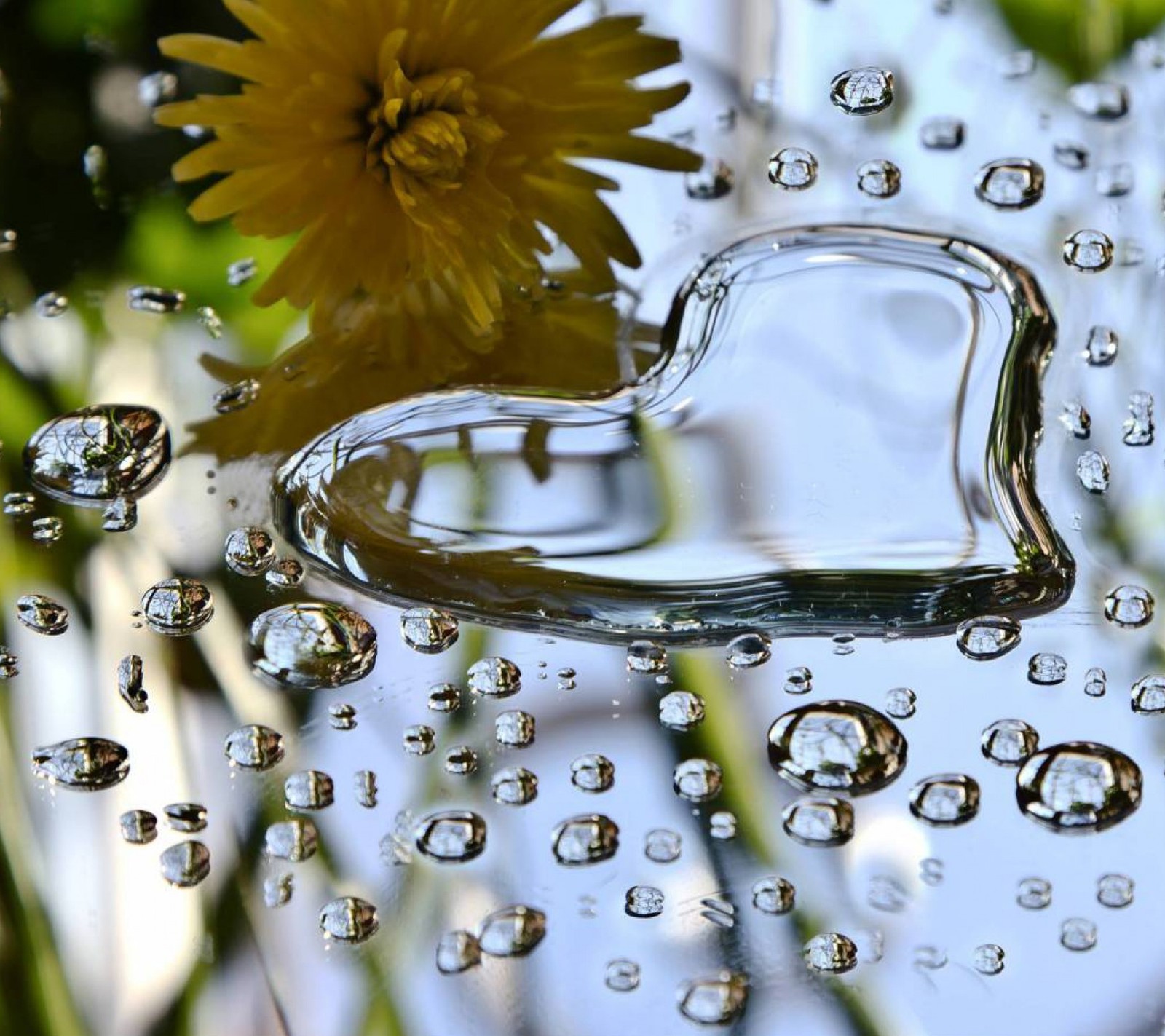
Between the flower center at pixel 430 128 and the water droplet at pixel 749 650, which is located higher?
the flower center at pixel 430 128

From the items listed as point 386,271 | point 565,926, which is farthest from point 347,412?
point 565,926

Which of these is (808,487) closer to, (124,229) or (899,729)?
(899,729)

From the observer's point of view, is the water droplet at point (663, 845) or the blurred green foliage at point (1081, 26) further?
the blurred green foliage at point (1081, 26)

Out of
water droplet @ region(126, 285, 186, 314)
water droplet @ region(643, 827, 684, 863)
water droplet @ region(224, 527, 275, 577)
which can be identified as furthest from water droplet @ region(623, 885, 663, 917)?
water droplet @ region(126, 285, 186, 314)

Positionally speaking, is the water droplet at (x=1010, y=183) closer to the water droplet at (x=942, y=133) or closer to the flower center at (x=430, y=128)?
the water droplet at (x=942, y=133)

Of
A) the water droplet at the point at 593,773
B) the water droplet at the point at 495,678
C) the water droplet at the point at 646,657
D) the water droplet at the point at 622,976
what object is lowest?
the water droplet at the point at 622,976

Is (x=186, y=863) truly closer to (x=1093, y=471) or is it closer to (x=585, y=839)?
(x=585, y=839)

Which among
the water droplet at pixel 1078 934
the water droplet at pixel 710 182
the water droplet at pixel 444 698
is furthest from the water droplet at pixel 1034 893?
the water droplet at pixel 710 182
